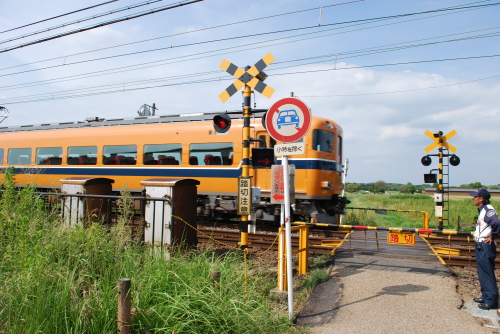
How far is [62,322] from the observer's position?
3.53m

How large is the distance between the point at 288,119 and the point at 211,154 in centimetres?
717

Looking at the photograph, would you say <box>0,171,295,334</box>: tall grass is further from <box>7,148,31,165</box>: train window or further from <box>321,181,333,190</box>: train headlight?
<box>7,148,31,165</box>: train window

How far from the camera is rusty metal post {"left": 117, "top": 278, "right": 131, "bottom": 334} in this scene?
3473 mm

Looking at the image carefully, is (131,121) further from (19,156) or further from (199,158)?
(19,156)

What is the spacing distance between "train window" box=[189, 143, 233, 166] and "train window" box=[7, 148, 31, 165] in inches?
322

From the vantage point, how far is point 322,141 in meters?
11.4

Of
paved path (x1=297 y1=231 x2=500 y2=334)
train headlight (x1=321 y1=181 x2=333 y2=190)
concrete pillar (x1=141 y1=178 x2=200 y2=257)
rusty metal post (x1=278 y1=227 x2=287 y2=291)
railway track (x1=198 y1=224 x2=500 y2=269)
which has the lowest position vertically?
paved path (x1=297 y1=231 x2=500 y2=334)

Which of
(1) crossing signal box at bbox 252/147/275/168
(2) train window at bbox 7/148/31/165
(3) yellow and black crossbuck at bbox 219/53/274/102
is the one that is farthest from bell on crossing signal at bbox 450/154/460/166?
(2) train window at bbox 7/148/31/165

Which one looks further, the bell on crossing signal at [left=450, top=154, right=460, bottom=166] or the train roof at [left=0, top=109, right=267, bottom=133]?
the bell on crossing signal at [left=450, top=154, right=460, bottom=166]

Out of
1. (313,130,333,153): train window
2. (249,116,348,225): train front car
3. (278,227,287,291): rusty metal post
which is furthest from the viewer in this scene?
(313,130,333,153): train window

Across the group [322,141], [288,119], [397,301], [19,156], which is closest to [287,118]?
[288,119]

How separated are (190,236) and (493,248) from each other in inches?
188

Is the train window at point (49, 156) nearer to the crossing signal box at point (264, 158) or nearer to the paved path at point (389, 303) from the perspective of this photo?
the crossing signal box at point (264, 158)

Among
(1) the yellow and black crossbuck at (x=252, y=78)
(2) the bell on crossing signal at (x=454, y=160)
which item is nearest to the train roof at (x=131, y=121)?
(1) the yellow and black crossbuck at (x=252, y=78)
